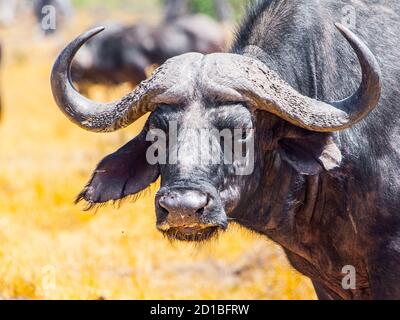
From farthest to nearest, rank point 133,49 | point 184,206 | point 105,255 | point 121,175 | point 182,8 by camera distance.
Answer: point 182,8
point 133,49
point 105,255
point 121,175
point 184,206

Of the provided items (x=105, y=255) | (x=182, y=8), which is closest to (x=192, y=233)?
(x=105, y=255)

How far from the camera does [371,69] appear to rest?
16.5 ft

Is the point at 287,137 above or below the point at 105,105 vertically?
below

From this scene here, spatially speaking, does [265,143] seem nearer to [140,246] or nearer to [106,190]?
[106,190]

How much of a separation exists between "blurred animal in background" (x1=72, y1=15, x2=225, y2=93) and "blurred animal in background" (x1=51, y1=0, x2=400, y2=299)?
1372 centimetres

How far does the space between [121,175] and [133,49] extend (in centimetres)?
1436

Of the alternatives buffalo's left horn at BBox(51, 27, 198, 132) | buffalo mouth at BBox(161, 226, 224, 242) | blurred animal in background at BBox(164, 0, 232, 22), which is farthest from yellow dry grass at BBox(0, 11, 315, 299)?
blurred animal in background at BBox(164, 0, 232, 22)

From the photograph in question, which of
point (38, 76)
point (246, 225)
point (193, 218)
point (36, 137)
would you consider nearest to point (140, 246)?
point (246, 225)

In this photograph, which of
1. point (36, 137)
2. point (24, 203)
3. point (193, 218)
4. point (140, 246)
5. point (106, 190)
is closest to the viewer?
point (193, 218)

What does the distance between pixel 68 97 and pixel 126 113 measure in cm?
38

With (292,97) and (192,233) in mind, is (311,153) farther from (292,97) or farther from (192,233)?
(192,233)

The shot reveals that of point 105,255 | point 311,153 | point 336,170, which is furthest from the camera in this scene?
point 105,255

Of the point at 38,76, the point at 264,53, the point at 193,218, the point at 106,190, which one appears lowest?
the point at 193,218

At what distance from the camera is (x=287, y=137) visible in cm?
550
